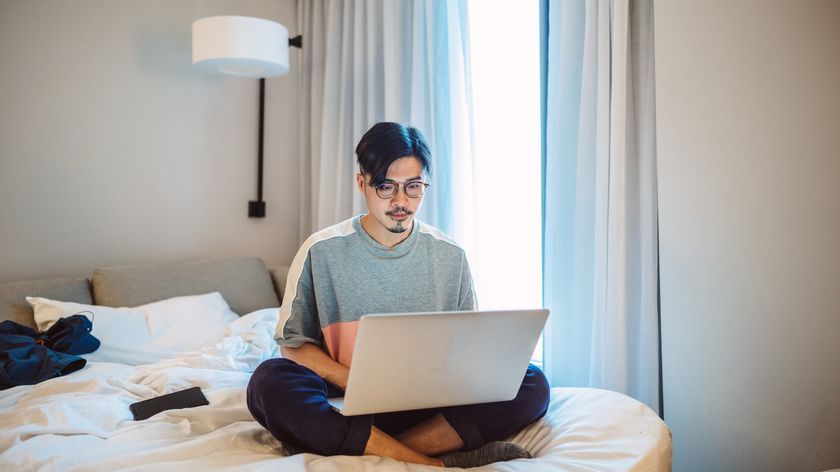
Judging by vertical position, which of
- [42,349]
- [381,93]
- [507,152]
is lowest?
[42,349]

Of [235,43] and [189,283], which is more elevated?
[235,43]

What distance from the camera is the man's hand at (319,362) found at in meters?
1.49

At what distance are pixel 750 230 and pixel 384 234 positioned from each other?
3.11ft

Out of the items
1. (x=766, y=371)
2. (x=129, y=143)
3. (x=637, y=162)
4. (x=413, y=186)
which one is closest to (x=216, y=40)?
(x=129, y=143)

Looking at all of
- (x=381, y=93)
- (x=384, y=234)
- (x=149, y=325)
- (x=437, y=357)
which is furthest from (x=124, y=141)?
(x=437, y=357)

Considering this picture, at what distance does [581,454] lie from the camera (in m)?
1.32

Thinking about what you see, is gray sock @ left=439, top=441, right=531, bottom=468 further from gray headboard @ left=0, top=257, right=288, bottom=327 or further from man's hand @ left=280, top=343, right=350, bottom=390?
gray headboard @ left=0, top=257, right=288, bottom=327

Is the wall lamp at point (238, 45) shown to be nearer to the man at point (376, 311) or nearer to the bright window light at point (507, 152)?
the bright window light at point (507, 152)

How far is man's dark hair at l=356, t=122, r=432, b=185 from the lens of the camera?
1.51 meters

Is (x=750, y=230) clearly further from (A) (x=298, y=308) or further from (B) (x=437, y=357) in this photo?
(A) (x=298, y=308)

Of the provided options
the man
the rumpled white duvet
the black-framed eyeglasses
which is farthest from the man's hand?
the black-framed eyeglasses

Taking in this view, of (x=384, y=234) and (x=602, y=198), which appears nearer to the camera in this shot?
(x=384, y=234)

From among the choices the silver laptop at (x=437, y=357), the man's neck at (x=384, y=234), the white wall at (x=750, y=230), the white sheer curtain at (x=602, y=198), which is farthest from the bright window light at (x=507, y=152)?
the silver laptop at (x=437, y=357)

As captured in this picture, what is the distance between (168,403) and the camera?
1.57 meters
